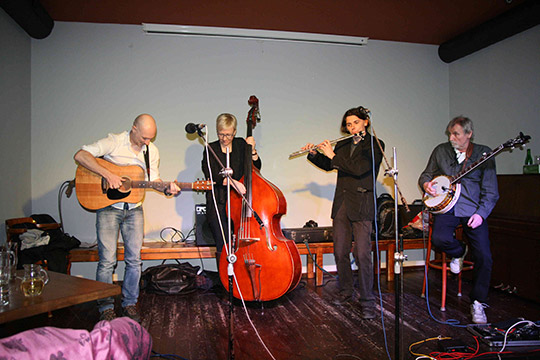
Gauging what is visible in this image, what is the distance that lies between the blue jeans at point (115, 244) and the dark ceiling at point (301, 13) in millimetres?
2345

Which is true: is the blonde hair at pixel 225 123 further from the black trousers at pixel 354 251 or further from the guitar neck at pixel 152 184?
the black trousers at pixel 354 251

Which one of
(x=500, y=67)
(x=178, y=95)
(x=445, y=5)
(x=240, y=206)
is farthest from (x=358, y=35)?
(x=240, y=206)

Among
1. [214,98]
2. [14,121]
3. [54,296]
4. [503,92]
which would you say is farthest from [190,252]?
[503,92]

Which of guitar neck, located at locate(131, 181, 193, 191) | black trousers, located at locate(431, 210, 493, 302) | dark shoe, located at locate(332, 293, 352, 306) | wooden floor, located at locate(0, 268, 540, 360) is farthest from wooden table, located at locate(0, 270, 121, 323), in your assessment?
black trousers, located at locate(431, 210, 493, 302)

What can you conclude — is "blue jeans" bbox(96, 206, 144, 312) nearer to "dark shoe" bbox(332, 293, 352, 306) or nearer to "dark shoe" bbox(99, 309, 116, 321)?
"dark shoe" bbox(99, 309, 116, 321)

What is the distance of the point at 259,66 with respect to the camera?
4.74 m

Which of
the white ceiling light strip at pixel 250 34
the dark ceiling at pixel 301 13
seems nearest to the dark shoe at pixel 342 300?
the dark ceiling at pixel 301 13

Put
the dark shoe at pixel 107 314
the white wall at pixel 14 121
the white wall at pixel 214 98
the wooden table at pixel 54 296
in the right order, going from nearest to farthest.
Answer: the wooden table at pixel 54 296
the dark shoe at pixel 107 314
the white wall at pixel 14 121
the white wall at pixel 214 98

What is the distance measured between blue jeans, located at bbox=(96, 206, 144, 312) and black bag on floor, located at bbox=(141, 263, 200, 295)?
2.34 feet

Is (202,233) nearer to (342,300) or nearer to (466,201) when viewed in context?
(342,300)

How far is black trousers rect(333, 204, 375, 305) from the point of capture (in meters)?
3.18

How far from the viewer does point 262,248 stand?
301cm

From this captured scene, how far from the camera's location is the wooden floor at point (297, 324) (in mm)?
2439

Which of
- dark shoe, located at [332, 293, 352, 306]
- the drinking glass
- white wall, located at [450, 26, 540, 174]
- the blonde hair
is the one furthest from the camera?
white wall, located at [450, 26, 540, 174]
